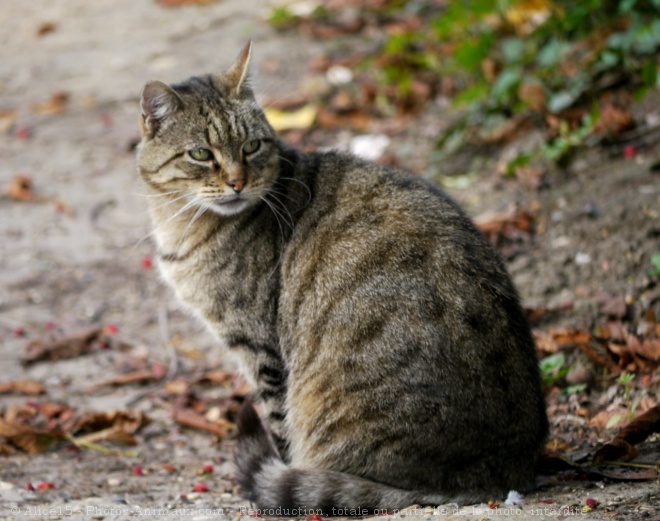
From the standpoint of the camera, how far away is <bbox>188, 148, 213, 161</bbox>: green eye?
379 cm

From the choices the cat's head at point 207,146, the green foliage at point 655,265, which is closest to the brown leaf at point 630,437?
the green foliage at point 655,265

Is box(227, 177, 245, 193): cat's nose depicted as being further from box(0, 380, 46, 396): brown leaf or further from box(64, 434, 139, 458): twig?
box(0, 380, 46, 396): brown leaf

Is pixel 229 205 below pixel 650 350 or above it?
above

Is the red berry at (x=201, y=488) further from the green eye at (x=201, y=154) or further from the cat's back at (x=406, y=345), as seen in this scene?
the green eye at (x=201, y=154)

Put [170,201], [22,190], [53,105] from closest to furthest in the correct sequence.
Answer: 1. [170,201]
2. [22,190]
3. [53,105]

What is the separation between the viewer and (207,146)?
3791mm

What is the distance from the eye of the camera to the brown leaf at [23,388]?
484 centimetres

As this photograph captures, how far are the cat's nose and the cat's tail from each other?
43.2 inches

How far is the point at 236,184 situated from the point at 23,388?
1.97 meters

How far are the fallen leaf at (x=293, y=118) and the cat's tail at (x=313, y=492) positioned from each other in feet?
13.6

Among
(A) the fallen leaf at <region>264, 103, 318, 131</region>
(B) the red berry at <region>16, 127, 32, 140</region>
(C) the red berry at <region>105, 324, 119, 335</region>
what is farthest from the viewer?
(B) the red berry at <region>16, 127, 32, 140</region>

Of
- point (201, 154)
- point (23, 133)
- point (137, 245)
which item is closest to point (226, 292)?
point (201, 154)

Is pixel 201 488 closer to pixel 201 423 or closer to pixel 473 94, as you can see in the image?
pixel 201 423

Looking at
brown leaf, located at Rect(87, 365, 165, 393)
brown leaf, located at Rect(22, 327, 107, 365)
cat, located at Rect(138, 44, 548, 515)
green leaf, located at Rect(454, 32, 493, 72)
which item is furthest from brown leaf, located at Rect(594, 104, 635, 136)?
brown leaf, located at Rect(22, 327, 107, 365)
